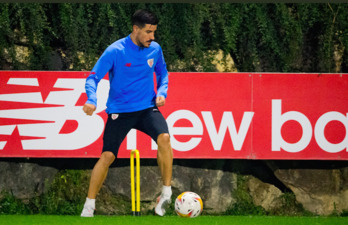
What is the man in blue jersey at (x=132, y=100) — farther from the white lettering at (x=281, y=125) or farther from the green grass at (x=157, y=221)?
the white lettering at (x=281, y=125)

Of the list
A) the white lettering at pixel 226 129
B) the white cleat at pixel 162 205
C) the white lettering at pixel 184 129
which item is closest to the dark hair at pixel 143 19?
the white cleat at pixel 162 205

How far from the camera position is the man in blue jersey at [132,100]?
23.0 feet

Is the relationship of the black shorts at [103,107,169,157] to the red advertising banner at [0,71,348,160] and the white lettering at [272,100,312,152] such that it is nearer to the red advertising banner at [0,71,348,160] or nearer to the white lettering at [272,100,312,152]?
the red advertising banner at [0,71,348,160]

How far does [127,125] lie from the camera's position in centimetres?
708

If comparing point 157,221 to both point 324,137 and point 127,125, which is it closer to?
point 127,125

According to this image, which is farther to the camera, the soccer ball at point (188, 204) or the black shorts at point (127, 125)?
the soccer ball at point (188, 204)

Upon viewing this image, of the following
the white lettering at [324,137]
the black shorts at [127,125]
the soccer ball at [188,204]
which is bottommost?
the soccer ball at [188,204]

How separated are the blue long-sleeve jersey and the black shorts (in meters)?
0.06

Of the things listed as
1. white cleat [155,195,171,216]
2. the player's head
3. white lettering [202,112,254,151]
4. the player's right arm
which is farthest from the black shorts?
white lettering [202,112,254,151]

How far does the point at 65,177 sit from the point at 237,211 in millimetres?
2534

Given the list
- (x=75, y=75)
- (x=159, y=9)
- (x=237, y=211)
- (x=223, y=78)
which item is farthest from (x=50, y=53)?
(x=237, y=211)

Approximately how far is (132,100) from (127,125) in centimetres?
27

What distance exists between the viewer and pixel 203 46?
33.0 feet

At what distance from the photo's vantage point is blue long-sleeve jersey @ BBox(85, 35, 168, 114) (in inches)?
277
